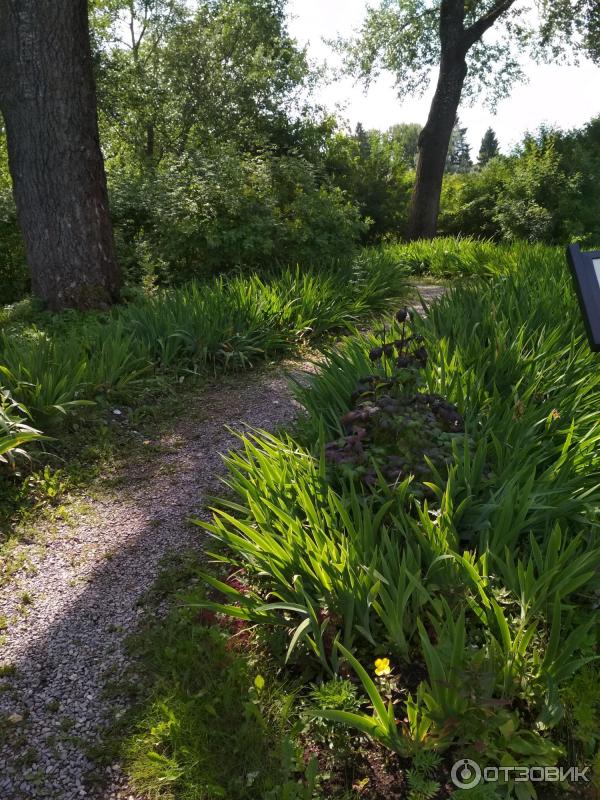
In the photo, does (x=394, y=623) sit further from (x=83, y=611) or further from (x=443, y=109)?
(x=443, y=109)

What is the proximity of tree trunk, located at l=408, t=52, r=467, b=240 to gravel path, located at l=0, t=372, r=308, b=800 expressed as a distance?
31.9 feet

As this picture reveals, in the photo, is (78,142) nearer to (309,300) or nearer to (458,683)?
(309,300)

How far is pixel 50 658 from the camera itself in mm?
2062

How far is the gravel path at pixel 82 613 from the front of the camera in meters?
1.70

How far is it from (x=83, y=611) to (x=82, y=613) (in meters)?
0.01

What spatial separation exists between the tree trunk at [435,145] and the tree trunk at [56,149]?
785 cm

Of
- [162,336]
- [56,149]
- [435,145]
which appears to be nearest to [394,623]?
[162,336]

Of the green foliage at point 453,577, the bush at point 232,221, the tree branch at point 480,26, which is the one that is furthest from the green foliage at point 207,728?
the tree branch at point 480,26

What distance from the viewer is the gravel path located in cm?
170

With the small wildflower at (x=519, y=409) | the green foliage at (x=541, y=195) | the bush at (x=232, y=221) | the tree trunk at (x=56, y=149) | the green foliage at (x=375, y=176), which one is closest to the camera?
the small wildflower at (x=519, y=409)

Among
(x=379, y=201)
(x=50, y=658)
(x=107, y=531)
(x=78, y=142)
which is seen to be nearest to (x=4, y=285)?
(x=78, y=142)

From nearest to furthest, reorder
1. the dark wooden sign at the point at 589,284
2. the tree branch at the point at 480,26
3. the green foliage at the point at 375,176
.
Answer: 1. the dark wooden sign at the point at 589,284
2. the tree branch at the point at 480,26
3. the green foliage at the point at 375,176

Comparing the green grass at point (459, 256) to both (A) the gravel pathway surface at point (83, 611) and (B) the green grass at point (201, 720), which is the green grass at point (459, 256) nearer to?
(A) the gravel pathway surface at point (83, 611)

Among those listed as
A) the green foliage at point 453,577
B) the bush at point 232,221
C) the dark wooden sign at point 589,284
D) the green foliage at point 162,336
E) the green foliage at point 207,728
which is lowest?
the green foliage at point 207,728
